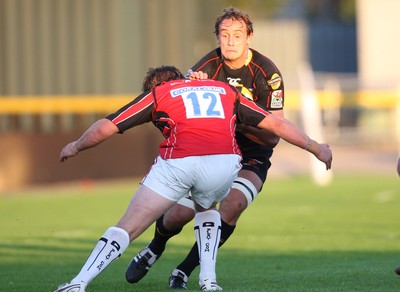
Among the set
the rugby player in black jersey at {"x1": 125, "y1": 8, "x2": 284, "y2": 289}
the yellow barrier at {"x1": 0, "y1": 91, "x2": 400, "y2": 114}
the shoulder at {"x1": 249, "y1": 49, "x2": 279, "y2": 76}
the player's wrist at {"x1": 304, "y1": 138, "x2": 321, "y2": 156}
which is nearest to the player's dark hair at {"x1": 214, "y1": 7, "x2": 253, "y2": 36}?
the rugby player in black jersey at {"x1": 125, "y1": 8, "x2": 284, "y2": 289}

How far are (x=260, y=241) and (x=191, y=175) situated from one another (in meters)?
5.70

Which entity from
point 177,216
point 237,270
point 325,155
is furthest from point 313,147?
point 237,270

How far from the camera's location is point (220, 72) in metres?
8.75

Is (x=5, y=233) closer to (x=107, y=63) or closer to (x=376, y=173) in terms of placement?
(x=107, y=63)

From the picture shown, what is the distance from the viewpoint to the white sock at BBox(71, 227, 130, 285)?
23.5ft

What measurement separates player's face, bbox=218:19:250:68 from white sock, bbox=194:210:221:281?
52.3 inches

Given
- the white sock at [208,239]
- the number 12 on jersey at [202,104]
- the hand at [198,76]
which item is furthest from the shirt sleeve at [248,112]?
the white sock at [208,239]

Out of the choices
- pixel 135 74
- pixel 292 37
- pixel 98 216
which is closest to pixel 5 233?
pixel 98 216

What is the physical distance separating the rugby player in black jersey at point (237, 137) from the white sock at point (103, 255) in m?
1.17

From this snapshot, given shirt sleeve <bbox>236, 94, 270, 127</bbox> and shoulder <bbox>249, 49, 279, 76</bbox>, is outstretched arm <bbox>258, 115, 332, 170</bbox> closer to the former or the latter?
shirt sleeve <bbox>236, 94, 270, 127</bbox>

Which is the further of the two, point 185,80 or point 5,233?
point 5,233

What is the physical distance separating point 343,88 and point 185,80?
24.4 metres

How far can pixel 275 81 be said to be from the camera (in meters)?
Result: 8.69

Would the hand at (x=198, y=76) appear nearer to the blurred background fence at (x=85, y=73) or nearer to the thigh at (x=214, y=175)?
the thigh at (x=214, y=175)
